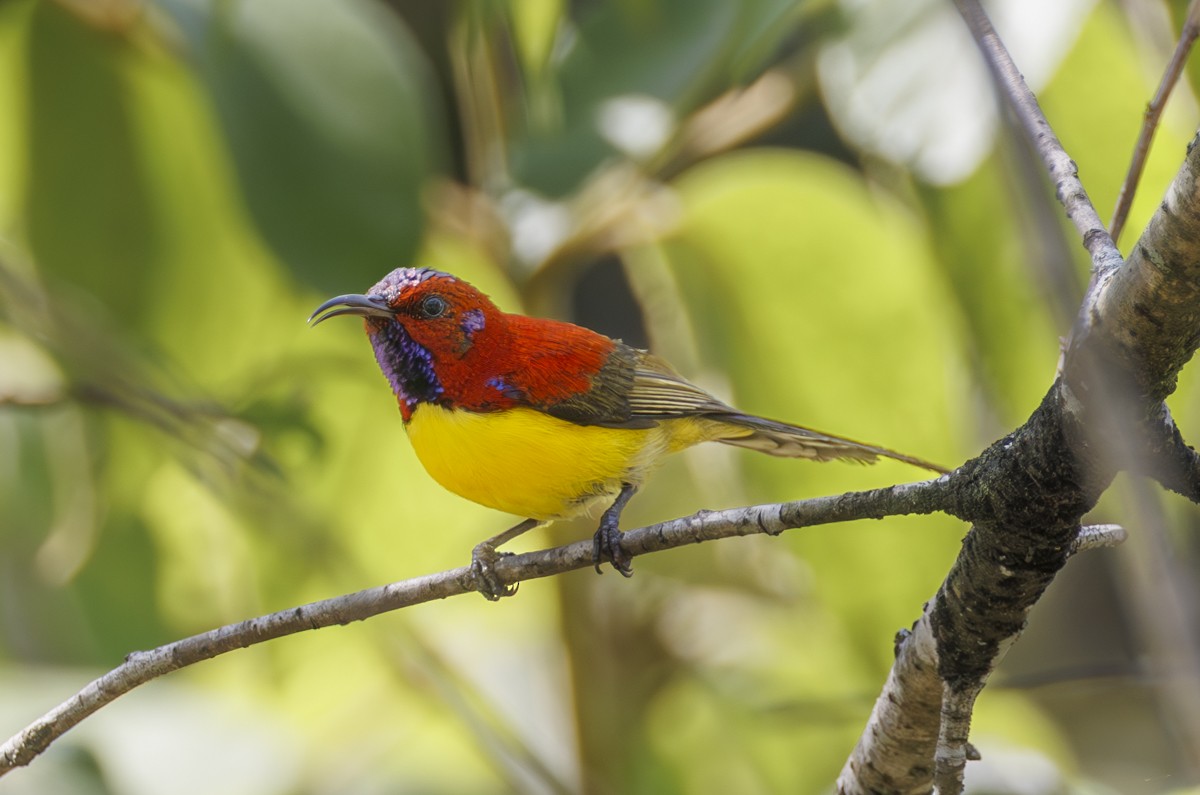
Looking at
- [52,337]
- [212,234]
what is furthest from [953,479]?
[212,234]

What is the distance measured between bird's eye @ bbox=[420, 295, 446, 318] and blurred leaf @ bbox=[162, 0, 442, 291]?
36 cm

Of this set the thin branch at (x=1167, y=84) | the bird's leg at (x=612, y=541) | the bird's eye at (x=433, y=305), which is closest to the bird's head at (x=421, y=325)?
the bird's eye at (x=433, y=305)

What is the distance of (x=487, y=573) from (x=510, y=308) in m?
1.66

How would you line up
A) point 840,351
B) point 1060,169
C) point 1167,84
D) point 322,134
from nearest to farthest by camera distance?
point 1167,84 → point 1060,169 → point 322,134 → point 840,351

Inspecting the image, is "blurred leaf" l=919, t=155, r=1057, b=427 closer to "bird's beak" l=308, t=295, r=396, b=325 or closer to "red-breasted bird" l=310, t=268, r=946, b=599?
"red-breasted bird" l=310, t=268, r=946, b=599

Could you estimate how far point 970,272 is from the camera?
329 centimetres

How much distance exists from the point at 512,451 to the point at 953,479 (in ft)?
4.47

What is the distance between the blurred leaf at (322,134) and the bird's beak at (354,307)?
396 millimetres

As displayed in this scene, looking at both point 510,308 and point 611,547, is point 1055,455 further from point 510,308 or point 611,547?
point 510,308

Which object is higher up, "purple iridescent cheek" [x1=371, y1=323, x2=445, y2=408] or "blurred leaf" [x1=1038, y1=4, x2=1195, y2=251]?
"blurred leaf" [x1=1038, y1=4, x2=1195, y2=251]

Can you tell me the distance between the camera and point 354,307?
2.91m

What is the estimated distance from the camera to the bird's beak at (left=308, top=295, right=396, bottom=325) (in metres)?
2.79

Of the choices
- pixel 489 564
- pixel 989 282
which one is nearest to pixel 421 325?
pixel 489 564

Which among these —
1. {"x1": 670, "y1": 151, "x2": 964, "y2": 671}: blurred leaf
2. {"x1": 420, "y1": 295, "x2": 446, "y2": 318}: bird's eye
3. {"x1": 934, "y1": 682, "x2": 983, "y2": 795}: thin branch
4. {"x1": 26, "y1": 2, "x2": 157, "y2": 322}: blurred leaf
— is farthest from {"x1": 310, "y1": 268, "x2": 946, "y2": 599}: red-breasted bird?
{"x1": 26, "y1": 2, "x2": 157, "y2": 322}: blurred leaf
